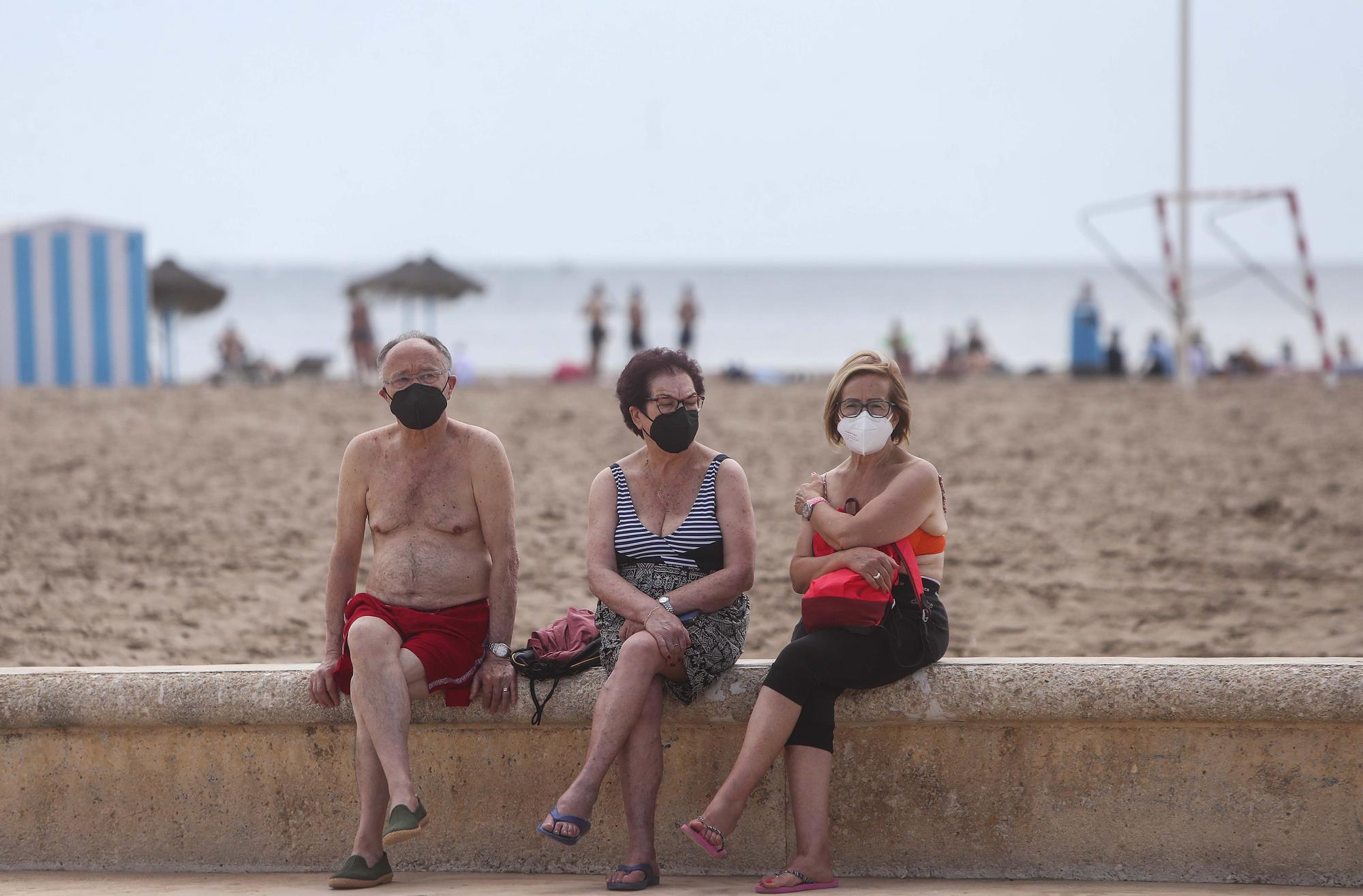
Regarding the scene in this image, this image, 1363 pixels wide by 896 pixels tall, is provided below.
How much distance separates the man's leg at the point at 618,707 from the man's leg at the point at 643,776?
0.08 ft

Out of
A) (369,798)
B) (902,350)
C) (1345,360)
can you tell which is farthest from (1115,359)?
(369,798)

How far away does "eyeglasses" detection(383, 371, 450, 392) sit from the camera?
3.74 metres

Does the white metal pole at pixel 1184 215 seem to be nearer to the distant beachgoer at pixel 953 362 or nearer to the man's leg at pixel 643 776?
the distant beachgoer at pixel 953 362

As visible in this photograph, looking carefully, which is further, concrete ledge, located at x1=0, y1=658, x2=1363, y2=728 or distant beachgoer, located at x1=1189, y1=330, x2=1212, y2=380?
distant beachgoer, located at x1=1189, y1=330, x2=1212, y2=380

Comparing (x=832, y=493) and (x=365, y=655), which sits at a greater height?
(x=832, y=493)

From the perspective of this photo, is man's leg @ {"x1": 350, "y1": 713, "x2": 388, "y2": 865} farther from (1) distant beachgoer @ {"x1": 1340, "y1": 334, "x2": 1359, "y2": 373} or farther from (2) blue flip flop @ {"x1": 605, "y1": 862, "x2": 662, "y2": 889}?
(1) distant beachgoer @ {"x1": 1340, "y1": 334, "x2": 1359, "y2": 373}

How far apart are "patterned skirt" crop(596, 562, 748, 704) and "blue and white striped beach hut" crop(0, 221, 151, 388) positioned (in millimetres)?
15306

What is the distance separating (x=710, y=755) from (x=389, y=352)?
138 cm

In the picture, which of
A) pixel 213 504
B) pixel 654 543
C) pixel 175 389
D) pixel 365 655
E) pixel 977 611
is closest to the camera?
pixel 365 655

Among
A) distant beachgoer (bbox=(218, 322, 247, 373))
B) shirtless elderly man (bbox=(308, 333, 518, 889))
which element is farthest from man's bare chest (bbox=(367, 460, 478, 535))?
distant beachgoer (bbox=(218, 322, 247, 373))

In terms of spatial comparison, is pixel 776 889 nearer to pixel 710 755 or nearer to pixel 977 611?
pixel 710 755

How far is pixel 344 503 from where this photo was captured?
3.84m

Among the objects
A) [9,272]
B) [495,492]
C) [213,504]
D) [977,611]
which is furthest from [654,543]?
[9,272]

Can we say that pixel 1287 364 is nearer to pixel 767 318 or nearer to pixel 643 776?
pixel 643 776
